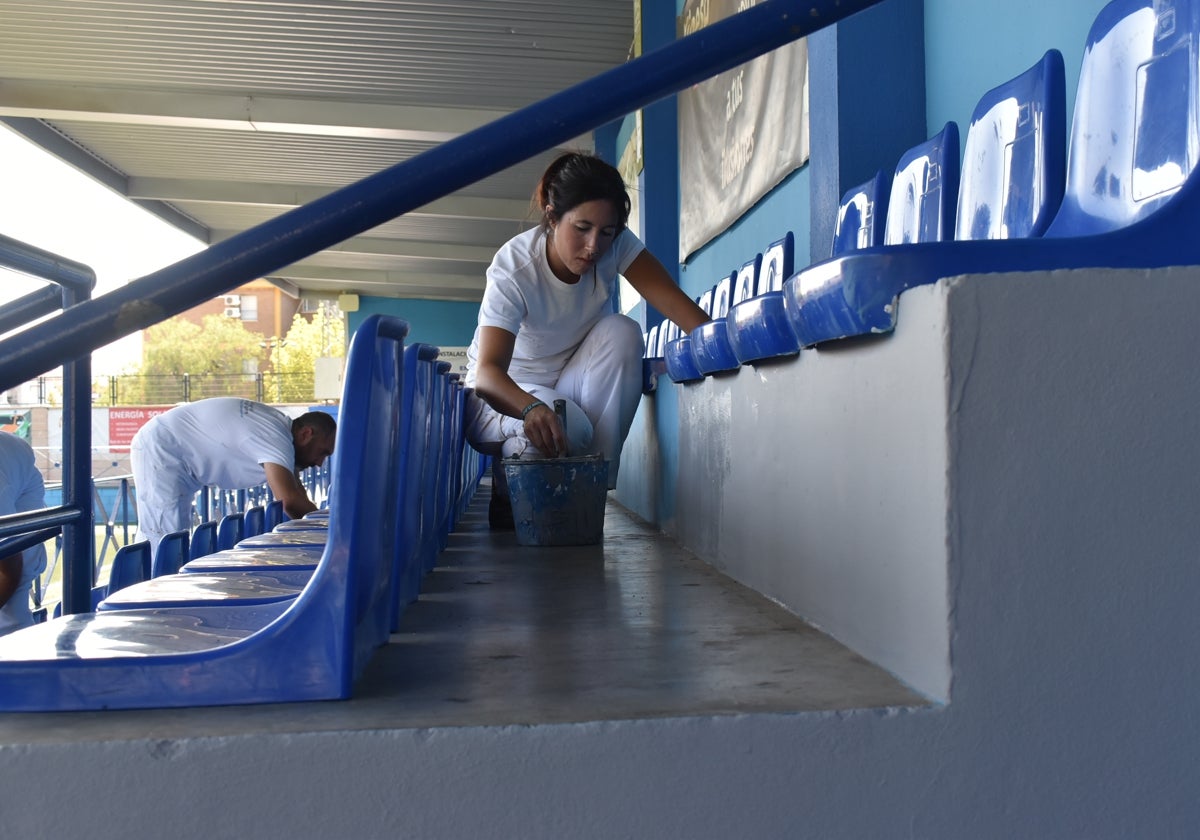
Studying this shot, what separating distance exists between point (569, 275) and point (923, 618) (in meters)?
2.05

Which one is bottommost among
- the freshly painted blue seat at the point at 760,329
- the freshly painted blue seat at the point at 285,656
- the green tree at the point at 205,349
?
the freshly painted blue seat at the point at 285,656

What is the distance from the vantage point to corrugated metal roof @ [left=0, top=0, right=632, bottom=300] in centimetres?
727

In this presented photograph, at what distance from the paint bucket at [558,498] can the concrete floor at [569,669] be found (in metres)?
0.69

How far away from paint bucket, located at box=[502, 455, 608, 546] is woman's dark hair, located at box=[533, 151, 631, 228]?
656 mm

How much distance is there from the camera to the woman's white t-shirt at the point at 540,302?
2.93 meters

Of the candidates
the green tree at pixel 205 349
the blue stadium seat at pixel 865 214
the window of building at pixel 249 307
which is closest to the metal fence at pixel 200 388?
the green tree at pixel 205 349

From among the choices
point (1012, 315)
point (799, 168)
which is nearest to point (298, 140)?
point (799, 168)

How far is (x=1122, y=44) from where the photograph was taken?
1452 millimetres

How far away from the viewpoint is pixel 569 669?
Answer: 1.27 m

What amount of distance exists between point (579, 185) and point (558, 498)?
31.9 inches

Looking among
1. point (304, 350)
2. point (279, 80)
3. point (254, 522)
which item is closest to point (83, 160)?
point (279, 80)

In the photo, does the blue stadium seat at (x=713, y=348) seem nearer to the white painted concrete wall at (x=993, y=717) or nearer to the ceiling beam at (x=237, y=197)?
the white painted concrete wall at (x=993, y=717)

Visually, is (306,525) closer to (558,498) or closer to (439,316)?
(558,498)

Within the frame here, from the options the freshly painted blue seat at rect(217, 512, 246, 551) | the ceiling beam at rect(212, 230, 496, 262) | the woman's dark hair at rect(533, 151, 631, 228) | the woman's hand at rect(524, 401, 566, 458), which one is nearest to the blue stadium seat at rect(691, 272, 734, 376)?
Answer: the woman's hand at rect(524, 401, 566, 458)
